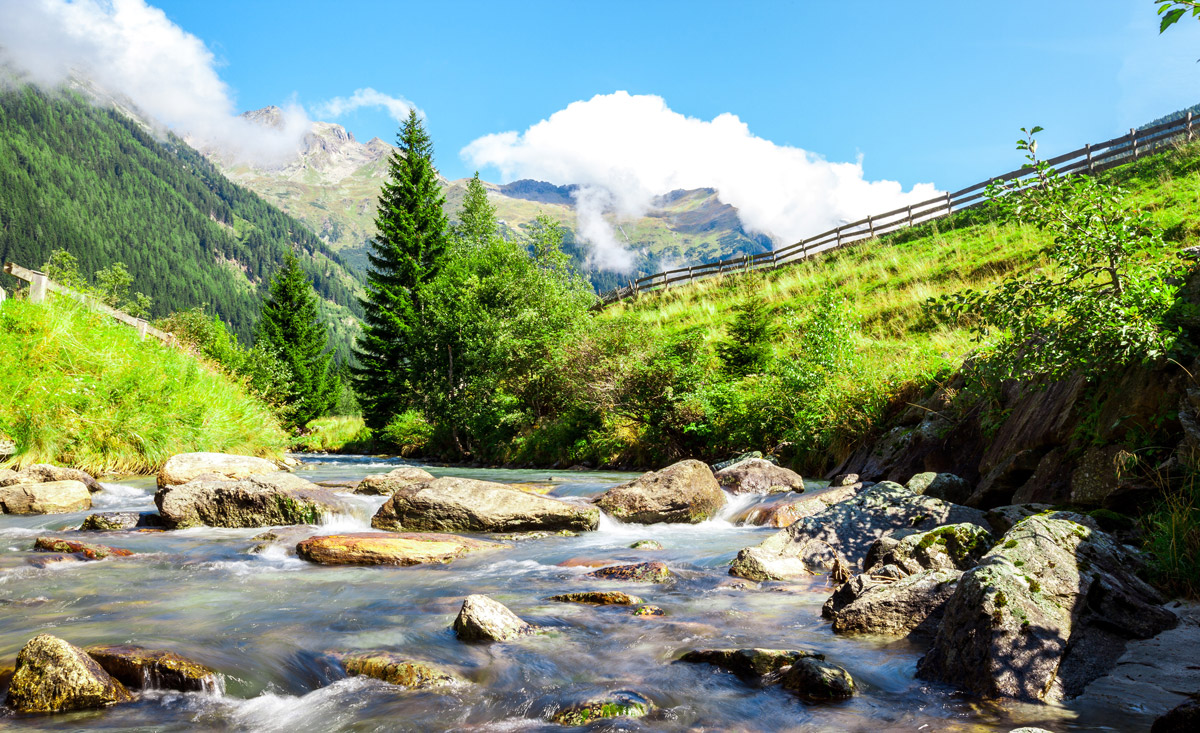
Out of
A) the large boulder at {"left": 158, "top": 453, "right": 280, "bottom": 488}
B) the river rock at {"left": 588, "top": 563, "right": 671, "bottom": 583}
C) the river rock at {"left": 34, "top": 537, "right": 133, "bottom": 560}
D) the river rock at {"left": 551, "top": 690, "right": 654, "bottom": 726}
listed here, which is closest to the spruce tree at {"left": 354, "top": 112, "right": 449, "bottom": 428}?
the large boulder at {"left": 158, "top": 453, "right": 280, "bottom": 488}

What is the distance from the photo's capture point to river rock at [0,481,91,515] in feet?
33.9

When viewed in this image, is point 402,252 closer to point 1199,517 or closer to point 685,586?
point 685,586

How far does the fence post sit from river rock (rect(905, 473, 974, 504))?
18.1 metres

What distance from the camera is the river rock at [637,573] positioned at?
273 inches

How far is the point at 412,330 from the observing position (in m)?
29.4

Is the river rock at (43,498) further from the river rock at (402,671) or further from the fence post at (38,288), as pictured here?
the river rock at (402,671)

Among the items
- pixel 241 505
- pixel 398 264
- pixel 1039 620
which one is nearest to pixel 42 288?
pixel 241 505

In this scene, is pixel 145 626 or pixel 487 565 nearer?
pixel 145 626

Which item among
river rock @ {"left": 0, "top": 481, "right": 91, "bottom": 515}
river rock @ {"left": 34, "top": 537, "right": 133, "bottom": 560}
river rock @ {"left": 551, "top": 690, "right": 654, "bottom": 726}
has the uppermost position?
river rock @ {"left": 0, "top": 481, "right": 91, "bottom": 515}

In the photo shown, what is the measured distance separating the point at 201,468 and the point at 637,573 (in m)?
9.07

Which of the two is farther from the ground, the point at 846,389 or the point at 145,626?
the point at 846,389

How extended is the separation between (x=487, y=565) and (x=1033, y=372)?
6299 millimetres

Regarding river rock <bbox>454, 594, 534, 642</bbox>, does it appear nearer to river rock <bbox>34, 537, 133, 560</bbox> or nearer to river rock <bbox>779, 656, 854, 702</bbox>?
river rock <bbox>779, 656, 854, 702</bbox>

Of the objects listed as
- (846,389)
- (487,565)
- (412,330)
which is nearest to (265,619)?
(487,565)
